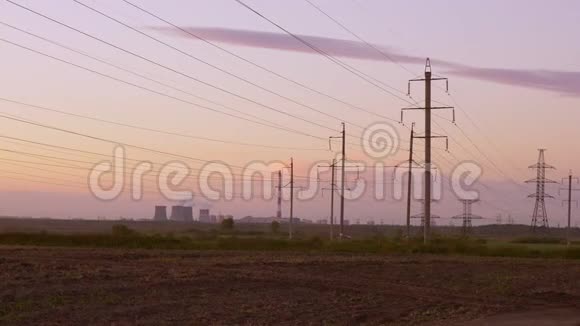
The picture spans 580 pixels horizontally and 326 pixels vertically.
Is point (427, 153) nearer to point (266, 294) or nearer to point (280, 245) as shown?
point (280, 245)

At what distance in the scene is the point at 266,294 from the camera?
1187 inches

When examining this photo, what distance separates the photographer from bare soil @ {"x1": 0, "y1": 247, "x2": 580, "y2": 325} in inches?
969

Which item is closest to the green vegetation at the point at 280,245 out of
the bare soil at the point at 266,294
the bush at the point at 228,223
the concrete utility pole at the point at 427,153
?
the concrete utility pole at the point at 427,153

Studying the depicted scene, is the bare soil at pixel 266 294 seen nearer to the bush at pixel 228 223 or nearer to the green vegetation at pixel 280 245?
the green vegetation at pixel 280 245

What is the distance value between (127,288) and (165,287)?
1.39 m

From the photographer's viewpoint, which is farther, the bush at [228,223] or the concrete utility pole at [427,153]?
the bush at [228,223]

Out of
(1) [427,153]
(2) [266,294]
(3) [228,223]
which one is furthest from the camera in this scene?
(3) [228,223]

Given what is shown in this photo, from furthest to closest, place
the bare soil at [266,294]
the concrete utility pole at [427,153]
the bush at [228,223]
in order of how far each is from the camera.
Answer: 1. the bush at [228,223]
2. the concrete utility pole at [427,153]
3. the bare soil at [266,294]

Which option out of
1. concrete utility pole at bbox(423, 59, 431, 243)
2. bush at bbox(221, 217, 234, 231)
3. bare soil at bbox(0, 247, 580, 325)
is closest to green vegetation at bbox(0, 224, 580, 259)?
concrete utility pole at bbox(423, 59, 431, 243)

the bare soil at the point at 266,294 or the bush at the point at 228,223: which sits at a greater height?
the bush at the point at 228,223

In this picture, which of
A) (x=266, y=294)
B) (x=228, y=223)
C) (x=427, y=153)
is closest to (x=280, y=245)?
(x=427, y=153)

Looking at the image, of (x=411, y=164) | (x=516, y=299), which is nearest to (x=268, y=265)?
(x=516, y=299)

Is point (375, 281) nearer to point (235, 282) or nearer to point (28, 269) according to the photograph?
point (235, 282)

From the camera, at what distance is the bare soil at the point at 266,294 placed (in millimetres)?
24625
